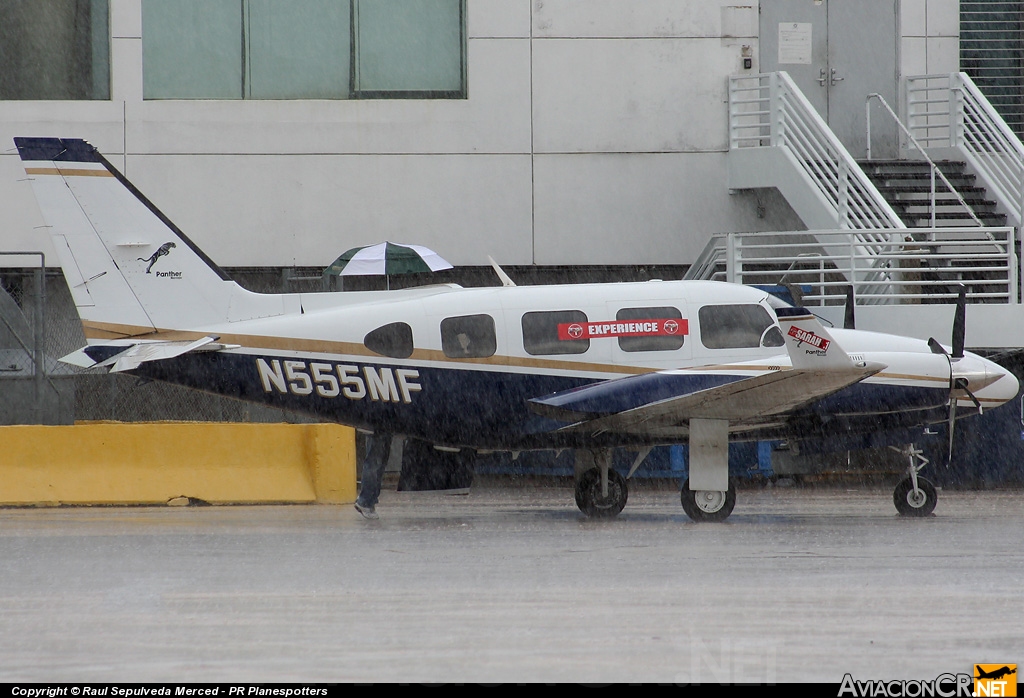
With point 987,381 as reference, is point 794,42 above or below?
above

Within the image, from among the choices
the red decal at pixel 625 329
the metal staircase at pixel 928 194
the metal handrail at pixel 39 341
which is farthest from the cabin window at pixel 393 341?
the metal staircase at pixel 928 194

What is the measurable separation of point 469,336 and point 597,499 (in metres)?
2.55

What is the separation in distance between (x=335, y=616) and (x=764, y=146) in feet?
50.4

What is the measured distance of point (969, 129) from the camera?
2305 centimetres

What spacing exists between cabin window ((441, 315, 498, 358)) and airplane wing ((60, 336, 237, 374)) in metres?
2.49

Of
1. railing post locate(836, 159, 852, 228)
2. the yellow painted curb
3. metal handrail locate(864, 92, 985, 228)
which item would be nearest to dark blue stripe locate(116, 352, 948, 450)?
the yellow painted curb

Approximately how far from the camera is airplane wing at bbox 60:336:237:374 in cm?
1409

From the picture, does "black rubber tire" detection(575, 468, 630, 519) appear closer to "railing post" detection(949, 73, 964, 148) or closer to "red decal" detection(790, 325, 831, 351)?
"red decal" detection(790, 325, 831, 351)

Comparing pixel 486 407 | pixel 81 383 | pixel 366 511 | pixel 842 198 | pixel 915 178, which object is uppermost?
pixel 915 178

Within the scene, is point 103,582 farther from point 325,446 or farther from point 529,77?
point 529,77

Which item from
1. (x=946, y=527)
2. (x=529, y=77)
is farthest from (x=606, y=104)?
(x=946, y=527)

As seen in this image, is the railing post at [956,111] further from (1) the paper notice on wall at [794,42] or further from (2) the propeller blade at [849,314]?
(2) the propeller blade at [849,314]

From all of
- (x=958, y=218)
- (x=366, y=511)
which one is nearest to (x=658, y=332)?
(x=366, y=511)

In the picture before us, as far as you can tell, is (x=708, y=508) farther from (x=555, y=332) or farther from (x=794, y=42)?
(x=794, y=42)
